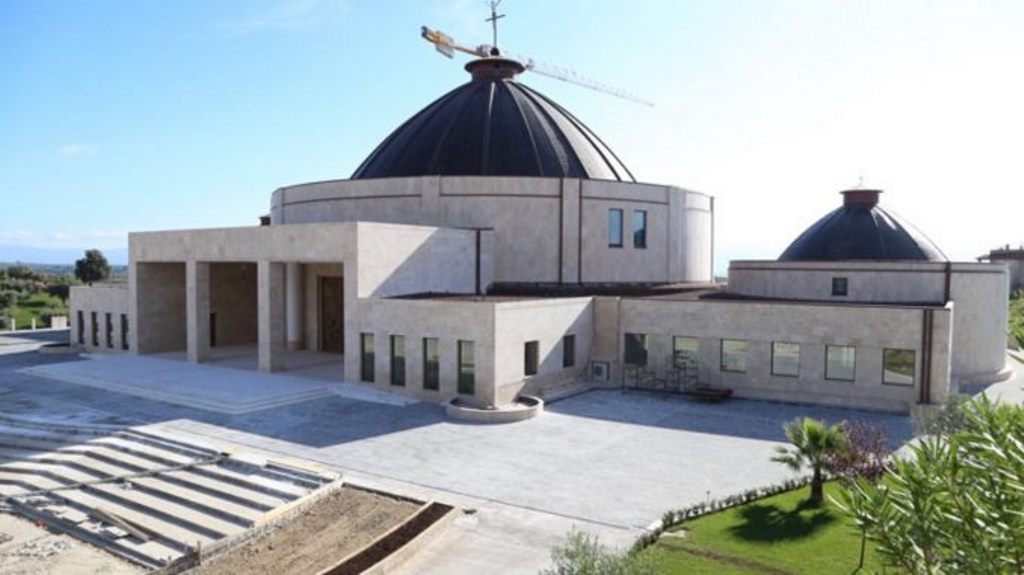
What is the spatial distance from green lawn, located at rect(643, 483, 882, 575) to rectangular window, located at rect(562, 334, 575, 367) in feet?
45.0

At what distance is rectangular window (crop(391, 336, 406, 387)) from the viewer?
88.2 feet

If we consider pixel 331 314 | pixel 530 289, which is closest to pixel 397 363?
pixel 530 289

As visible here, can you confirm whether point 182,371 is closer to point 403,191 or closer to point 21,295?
point 403,191

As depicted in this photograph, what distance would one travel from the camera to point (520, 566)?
41.5ft

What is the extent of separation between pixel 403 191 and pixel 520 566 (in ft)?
86.7

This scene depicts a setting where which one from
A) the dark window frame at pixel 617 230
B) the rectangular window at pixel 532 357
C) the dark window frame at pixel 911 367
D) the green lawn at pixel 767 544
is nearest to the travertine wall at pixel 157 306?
the rectangular window at pixel 532 357

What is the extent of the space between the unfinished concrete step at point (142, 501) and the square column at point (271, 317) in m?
11.8

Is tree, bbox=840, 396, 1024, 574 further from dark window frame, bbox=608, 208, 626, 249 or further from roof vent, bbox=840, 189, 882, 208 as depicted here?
roof vent, bbox=840, 189, 882, 208

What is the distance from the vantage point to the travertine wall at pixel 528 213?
36062mm

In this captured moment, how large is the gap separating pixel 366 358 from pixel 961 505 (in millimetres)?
24690

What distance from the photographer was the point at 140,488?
17.8m

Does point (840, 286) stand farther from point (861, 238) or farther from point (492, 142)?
point (492, 142)

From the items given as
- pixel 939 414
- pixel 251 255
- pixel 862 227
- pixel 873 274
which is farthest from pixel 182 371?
pixel 862 227

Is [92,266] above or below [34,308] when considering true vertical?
above
